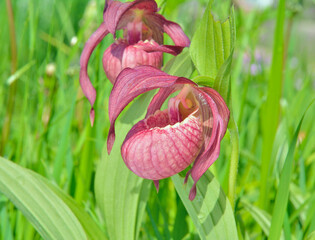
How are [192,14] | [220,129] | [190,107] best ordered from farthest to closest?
[192,14]
[190,107]
[220,129]

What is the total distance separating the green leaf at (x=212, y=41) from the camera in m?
0.56

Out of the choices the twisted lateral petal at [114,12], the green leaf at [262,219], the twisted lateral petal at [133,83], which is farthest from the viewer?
the green leaf at [262,219]

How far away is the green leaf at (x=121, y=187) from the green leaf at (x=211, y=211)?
0.14m

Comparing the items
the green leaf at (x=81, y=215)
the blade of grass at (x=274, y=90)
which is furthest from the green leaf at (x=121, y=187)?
the blade of grass at (x=274, y=90)

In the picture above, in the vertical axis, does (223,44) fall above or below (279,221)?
above

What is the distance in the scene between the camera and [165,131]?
541 mm

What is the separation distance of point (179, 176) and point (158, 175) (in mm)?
123

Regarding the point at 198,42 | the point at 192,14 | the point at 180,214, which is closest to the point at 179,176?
the point at 180,214

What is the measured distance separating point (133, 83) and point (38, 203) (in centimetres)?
26

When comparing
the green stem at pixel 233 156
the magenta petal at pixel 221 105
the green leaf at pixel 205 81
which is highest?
the green leaf at pixel 205 81

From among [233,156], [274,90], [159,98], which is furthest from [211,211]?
[274,90]

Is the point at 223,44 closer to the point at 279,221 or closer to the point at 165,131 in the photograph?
the point at 165,131

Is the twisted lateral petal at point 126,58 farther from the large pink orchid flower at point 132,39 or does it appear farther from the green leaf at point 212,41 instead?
the green leaf at point 212,41

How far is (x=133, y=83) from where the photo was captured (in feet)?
1.70
